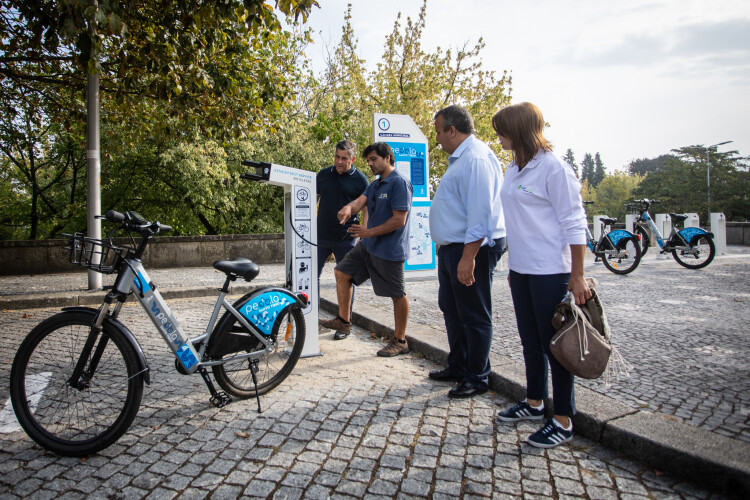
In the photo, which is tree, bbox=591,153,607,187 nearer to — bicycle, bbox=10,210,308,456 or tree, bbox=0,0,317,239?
tree, bbox=0,0,317,239

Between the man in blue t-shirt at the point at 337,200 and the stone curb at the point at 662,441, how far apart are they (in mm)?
2299

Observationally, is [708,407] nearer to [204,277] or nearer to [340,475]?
[340,475]

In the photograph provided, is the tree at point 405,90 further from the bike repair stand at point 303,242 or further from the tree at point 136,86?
the bike repair stand at point 303,242

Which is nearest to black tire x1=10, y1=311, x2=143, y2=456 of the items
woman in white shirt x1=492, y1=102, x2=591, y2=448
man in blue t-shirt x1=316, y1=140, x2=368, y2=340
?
woman in white shirt x1=492, y1=102, x2=591, y2=448

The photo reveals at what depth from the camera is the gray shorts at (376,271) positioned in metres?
4.58

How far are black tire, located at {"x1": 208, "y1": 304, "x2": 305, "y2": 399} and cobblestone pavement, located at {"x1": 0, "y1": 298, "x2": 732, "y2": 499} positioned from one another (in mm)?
111

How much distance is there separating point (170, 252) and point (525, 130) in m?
11.7

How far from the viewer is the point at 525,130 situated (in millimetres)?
2910

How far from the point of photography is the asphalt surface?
7.90ft

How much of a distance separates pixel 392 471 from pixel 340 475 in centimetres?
26

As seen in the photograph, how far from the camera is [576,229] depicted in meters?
2.71

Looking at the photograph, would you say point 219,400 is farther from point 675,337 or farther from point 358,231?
point 675,337

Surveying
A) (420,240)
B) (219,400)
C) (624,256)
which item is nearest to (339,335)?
(219,400)

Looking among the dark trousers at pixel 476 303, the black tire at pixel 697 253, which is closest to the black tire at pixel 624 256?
the black tire at pixel 697 253
